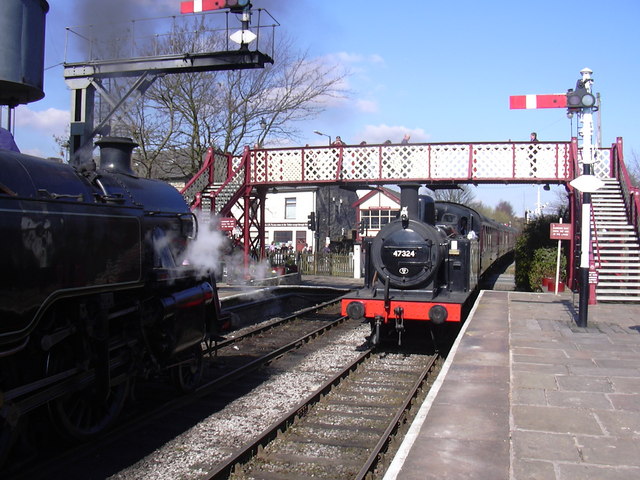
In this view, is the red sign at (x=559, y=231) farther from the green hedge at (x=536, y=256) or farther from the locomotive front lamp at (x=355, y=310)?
the locomotive front lamp at (x=355, y=310)

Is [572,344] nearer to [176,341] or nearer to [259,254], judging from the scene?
[176,341]

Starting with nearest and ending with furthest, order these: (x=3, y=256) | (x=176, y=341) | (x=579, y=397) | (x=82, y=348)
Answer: (x=3, y=256)
(x=82, y=348)
(x=579, y=397)
(x=176, y=341)

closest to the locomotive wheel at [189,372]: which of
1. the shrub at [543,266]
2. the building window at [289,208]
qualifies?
the shrub at [543,266]

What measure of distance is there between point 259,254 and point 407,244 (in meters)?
11.0

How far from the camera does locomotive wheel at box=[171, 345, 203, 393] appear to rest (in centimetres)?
627

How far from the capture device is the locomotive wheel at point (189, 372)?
6.27m

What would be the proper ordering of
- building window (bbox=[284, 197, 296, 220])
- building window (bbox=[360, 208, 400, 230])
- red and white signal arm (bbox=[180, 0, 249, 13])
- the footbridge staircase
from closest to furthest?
1. red and white signal arm (bbox=[180, 0, 249, 13])
2. the footbridge staircase
3. building window (bbox=[360, 208, 400, 230])
4. building window (bbox=[284, 197, 296, 220])

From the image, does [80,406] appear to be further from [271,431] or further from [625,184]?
[625,184]

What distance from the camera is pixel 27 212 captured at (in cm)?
370

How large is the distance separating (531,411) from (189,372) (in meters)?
3.74

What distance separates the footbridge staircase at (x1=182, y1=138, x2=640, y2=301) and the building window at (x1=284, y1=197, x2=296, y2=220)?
17618 mm

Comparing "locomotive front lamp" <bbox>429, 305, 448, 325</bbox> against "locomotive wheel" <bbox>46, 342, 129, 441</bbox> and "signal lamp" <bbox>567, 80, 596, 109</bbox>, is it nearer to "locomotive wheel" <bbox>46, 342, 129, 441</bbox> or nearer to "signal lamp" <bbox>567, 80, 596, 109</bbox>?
"signal lamp" <bbox>567, 80, 596, 109</bbox>

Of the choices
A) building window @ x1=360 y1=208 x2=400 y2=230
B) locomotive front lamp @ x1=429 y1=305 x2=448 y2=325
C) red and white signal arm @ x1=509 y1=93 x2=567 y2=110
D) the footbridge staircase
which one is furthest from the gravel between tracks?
building window @ x1=360 y1=208 x2=400 y2=230

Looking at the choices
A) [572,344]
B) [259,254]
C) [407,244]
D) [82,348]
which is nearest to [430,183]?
[259,254]
